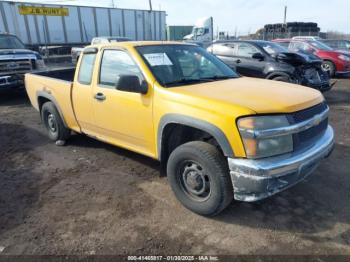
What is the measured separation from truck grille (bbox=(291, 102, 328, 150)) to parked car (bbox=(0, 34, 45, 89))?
8.49m

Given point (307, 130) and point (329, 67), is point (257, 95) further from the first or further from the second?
point (329, 67)

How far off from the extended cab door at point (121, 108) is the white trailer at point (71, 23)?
17.6 metres

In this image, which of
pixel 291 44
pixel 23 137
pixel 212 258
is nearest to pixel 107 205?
pixel 212 258

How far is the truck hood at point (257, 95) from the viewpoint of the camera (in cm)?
298

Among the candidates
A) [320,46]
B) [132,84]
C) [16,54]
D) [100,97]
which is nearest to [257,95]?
[132,84]

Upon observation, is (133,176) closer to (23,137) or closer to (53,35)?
(23,137)

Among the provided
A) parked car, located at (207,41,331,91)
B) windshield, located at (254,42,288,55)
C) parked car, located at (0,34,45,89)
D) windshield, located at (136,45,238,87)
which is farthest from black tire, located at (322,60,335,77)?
parked car, located at (0,34,45,89)

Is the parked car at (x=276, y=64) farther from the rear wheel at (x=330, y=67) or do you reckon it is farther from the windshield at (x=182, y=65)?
the rear wheel at (x=330, y=67)

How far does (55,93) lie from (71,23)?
18.7 metres

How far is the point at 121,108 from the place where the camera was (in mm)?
3982

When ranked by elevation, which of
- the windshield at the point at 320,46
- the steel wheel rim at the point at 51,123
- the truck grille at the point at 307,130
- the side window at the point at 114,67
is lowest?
the steel wheel rim at the point at 51,123

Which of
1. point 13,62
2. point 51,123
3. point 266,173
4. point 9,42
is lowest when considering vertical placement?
point 51,123

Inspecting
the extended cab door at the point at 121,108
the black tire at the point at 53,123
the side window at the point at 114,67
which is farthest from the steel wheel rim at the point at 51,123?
the side window at the point at 114,67

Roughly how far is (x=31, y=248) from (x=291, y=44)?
1331cm
